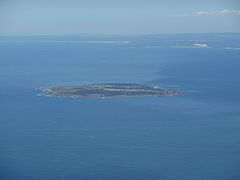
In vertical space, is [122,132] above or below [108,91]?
below

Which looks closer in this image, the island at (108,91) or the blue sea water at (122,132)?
the blue sea water at (122,132)

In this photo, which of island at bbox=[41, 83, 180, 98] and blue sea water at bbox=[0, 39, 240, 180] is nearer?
blue sea water at bbox=[0, 39, 240, 180]

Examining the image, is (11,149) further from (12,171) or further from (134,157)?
(134,157)

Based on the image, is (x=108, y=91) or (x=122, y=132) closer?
(x=122, y=132)

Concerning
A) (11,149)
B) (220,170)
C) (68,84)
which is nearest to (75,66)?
(68,84)

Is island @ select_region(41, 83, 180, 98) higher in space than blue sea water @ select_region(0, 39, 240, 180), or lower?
higher
